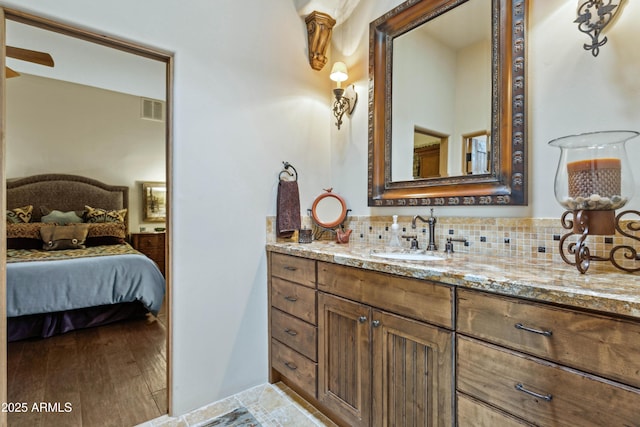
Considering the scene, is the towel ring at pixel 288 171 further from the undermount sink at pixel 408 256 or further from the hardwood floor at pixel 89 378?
the hardwood floor at pixel 89 378

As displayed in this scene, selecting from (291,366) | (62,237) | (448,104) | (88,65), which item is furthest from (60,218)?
(448,104)

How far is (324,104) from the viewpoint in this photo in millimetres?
2375

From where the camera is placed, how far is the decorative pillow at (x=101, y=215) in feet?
14.1

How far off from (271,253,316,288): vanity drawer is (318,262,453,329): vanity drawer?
69mm

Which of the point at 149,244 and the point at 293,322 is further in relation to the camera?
the point at 149,244

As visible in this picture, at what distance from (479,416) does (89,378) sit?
7.86 ft

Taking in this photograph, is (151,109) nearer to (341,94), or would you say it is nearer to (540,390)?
(341,94)

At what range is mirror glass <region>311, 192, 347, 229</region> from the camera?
88.5 inches

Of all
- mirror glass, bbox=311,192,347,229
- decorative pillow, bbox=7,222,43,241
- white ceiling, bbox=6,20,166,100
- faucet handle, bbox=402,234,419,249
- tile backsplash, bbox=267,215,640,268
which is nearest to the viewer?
tile backsplash, bbox=267,215,640,268

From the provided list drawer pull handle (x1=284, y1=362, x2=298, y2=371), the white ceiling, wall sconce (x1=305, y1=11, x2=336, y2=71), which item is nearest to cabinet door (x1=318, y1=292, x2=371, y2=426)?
drawer pull handle (x1=284, y1=362, x2=298, y2=371)

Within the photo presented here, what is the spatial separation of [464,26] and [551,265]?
1.26 meters

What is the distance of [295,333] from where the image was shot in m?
1.82

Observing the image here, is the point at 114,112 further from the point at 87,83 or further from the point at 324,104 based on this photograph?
the point at 324,104

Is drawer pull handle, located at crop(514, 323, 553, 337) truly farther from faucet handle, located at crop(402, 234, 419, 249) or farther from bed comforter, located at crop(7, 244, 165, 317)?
bed comforter, located at crop(7, 244, 165, 317)
